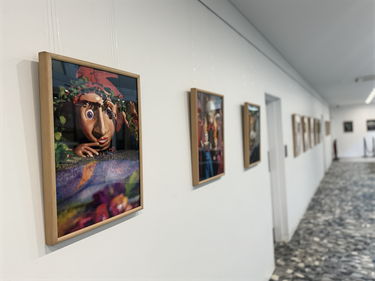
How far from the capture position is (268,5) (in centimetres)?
256

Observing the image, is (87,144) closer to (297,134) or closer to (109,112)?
(109,112)

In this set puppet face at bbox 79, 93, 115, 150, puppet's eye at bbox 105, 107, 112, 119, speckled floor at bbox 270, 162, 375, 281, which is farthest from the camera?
speckled floor at bbox 270, 162, 375, 281

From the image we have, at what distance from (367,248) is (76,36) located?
4556 mm

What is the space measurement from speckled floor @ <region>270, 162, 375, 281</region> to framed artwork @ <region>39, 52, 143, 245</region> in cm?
278

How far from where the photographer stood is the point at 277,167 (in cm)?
434

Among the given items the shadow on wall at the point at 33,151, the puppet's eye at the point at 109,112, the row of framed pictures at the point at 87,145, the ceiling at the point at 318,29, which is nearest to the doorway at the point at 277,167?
the ceiling at the point at 318,29

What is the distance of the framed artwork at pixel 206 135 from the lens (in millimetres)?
1775

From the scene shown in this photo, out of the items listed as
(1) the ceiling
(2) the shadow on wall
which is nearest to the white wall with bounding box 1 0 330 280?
(2) the shadow on wall

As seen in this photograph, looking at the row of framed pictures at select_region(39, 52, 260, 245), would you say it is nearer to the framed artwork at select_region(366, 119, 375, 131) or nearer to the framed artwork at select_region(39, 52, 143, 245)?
the framed artwork at select_region(39, 52, 143, 245)

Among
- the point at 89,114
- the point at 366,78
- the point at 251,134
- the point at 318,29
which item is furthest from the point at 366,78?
the point at 89,114

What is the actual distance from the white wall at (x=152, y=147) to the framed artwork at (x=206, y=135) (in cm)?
6

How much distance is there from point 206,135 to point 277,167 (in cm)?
280

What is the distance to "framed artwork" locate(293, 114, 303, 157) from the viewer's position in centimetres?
500

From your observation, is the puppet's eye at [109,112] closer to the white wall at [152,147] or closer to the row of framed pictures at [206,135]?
the white wall at [152,147]
